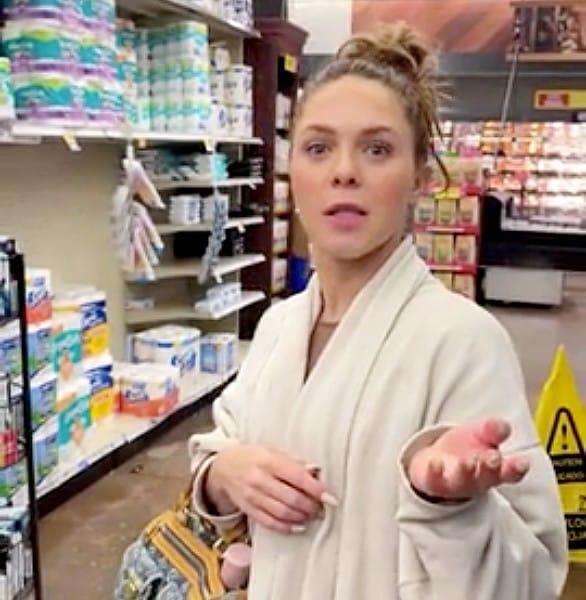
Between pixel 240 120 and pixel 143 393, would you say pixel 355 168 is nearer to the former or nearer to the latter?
pixel 143 393

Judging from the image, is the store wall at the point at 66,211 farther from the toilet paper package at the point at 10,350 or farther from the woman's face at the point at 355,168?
the woman's face at the point at 355,168

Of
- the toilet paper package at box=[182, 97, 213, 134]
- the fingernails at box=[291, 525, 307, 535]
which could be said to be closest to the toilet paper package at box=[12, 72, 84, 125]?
the toilet paper package at box=[182, 97, 213, 134]

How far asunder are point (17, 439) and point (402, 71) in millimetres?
1947

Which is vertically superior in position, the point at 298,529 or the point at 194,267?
the point at 298,529

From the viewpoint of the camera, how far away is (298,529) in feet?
3.33

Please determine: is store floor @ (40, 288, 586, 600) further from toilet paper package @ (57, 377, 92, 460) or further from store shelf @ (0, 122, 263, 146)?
store shelf @ (0, 122, 263, 146)

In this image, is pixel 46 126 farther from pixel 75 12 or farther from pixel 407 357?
pixel 407 357

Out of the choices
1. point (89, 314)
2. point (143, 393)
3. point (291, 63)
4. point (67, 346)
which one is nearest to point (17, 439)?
point (67, 346)

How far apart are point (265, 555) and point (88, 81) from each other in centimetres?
252

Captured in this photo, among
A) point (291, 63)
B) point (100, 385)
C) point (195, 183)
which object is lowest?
point (100, 385)

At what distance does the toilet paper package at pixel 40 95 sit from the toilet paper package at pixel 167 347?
1.66 metres

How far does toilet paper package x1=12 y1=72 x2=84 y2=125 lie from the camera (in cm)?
300

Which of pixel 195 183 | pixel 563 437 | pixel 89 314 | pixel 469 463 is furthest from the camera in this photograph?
pixel 195 183

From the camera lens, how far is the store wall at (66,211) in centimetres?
367
